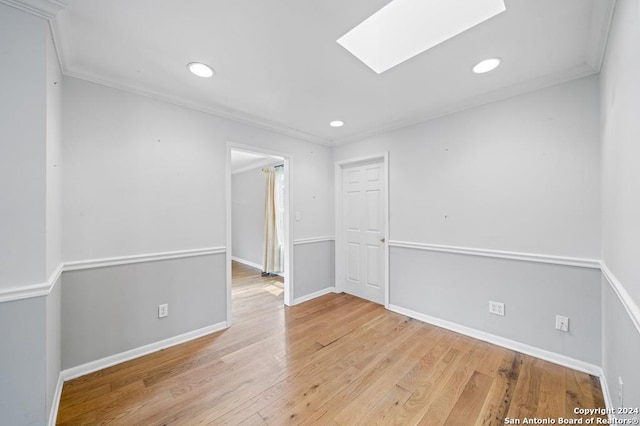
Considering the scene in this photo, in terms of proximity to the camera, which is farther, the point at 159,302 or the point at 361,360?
the point at 159,302

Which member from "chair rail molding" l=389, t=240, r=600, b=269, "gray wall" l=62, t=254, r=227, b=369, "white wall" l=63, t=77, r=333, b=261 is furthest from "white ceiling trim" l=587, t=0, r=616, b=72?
"gray wall" l=62, t=254, r=227, b=369

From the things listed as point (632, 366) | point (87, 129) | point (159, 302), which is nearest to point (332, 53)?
point (87, 129)

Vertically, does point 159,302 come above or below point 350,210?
below

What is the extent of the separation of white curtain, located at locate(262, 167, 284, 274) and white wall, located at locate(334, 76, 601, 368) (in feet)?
8.30

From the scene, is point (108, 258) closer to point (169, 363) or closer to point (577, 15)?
point (169, 363)

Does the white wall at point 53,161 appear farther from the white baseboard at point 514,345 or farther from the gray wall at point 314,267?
the white baseboard at point 514,345

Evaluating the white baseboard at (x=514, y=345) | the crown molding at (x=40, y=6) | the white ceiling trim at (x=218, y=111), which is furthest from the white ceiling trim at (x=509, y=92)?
the crown molding at (x=40, y=6)

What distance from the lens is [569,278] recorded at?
1.98m

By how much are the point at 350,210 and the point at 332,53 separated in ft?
7.65

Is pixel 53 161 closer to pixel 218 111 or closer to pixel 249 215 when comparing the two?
pixel 218 111

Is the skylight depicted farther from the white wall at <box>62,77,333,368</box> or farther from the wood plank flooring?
the wood plank flooring

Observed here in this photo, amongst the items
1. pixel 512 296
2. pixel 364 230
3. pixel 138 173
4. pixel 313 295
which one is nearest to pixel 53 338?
pixel 138 173

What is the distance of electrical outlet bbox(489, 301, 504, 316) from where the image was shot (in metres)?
2.30

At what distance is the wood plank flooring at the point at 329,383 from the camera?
1.53 m
